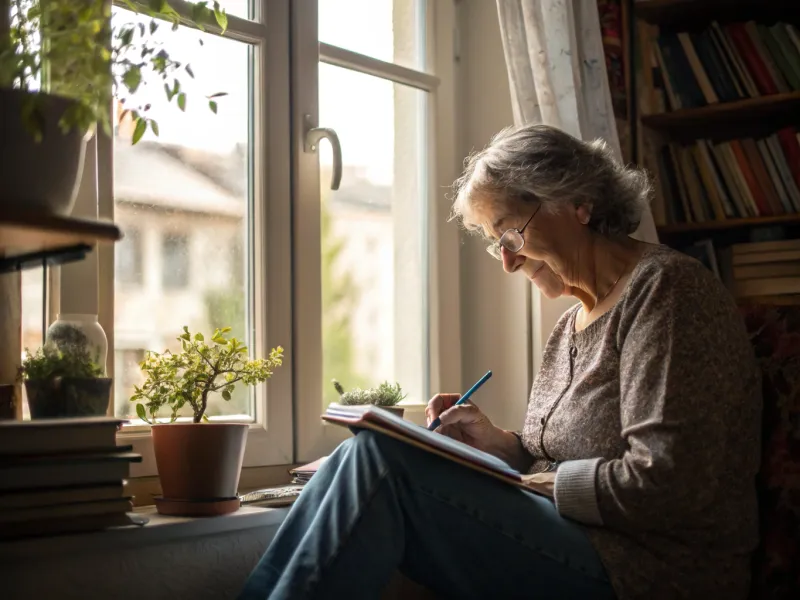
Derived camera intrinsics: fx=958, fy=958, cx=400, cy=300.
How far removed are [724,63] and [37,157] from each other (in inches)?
75.7

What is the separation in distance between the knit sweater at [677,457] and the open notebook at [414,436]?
4.2 inches

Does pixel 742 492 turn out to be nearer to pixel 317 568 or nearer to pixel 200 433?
pixel 317 568

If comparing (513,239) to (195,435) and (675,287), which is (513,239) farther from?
(195,435)

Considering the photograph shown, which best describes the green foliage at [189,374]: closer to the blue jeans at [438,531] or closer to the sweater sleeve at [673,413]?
the blue jeans at [438,531]

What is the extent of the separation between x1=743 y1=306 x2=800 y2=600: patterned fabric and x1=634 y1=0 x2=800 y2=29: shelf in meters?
1.23

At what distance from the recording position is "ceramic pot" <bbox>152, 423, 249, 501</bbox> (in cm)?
152

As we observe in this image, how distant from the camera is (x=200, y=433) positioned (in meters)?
1.52

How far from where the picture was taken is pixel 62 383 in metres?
1.38

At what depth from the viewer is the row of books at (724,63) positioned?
2.44 meters

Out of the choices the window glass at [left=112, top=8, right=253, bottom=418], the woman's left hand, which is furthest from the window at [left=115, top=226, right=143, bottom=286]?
the woman's left hand

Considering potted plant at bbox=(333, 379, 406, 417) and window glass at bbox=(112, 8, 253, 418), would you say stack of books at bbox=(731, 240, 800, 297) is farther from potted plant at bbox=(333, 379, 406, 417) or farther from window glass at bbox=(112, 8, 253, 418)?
window glass at bbox=(112, 8, 253, 418)

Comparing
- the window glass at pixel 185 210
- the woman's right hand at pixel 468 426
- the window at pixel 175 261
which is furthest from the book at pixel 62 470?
the woman's right hand at pixel 468 426

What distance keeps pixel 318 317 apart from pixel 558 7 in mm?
893

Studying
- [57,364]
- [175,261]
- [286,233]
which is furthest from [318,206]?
[57,364]
